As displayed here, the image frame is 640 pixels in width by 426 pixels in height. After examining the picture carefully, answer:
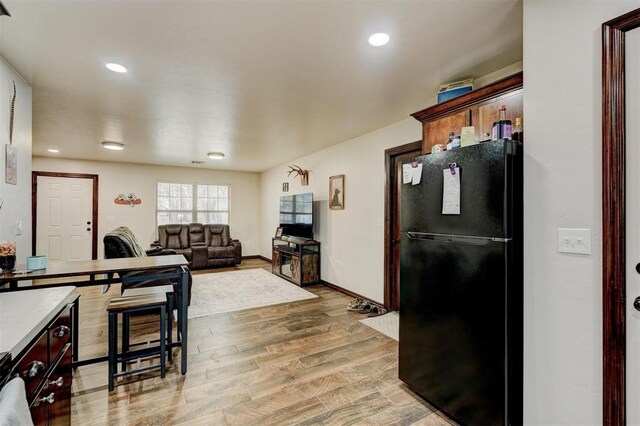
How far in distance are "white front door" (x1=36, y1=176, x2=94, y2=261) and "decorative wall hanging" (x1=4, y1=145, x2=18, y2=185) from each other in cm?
503

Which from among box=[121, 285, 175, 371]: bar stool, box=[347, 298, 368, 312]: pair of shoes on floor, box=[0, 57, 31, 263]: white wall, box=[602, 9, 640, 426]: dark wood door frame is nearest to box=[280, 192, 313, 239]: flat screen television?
box=[347, 298, 368, 312]: pair of shoes on floor

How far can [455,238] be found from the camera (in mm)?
1836

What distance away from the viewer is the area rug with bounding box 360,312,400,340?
3.26 metres

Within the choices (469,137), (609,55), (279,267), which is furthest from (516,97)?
(279,267)

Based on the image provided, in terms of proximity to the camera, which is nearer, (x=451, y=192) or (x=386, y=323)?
(x=451, y=192)

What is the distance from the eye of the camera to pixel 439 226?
6.36 ft

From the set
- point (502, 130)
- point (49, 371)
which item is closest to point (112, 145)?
point (49, 371)

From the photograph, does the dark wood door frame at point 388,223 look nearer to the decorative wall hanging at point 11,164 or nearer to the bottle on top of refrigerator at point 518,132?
the bottle on top of refrigerator at point 518,132

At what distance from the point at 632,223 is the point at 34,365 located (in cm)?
236

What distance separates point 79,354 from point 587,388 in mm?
3664

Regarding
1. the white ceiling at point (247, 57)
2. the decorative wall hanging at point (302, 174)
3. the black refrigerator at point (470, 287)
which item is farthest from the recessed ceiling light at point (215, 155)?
the black refrigerator at point (470, 287)

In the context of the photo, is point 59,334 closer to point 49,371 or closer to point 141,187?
point 49,371

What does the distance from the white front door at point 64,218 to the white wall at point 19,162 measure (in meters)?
4.76

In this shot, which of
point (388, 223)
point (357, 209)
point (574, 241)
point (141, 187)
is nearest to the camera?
point (574, 241)
